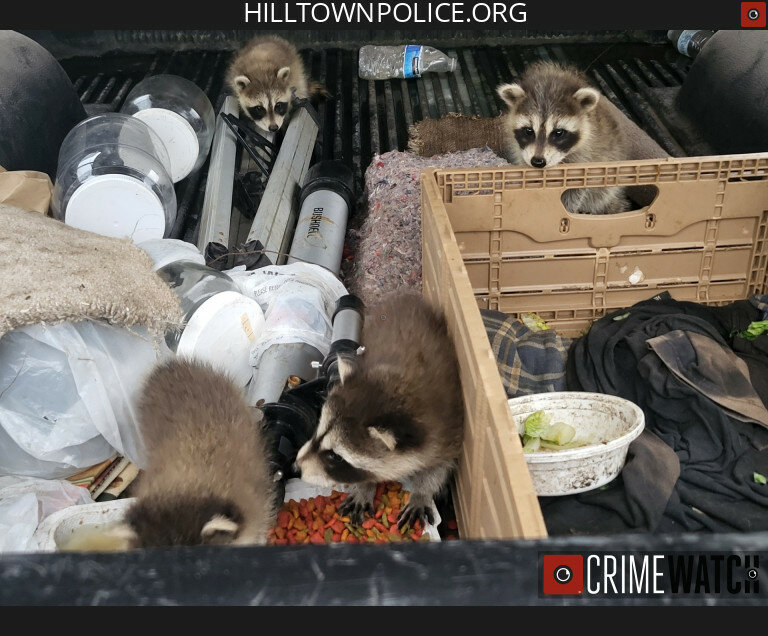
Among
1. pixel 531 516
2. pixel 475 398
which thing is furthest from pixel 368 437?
pixel 531 516

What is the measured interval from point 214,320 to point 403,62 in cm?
359

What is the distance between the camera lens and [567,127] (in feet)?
12.3

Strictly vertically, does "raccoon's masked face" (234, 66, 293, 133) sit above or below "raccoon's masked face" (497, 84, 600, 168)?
above

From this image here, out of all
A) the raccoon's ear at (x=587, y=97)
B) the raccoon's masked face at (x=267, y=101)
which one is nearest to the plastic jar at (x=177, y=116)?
the raccoon's masked face at (x=267, y=101)

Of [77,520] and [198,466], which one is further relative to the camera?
[77,520]

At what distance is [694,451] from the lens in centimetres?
271

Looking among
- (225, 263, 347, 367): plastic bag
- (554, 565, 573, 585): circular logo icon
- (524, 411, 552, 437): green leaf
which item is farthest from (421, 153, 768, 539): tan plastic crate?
(554, 565, 573, 585): circular logo icon

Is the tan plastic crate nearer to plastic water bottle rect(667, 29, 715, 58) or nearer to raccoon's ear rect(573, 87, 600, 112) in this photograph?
raccoon's ear rect(573, 87, 600, 112)

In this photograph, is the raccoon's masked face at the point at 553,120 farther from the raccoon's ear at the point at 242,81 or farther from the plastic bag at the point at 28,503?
the plastic bag at the point at 28,503

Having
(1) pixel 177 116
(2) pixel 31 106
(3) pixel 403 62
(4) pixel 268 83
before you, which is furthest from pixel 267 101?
(2) pixel 31 106

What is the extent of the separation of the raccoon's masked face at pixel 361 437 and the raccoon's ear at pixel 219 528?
0.45 m

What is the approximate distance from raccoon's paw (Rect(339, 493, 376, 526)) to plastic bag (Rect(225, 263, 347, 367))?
73 centimetres

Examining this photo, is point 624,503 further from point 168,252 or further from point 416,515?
point 168,252

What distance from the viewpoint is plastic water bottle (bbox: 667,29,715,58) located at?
5.48m
